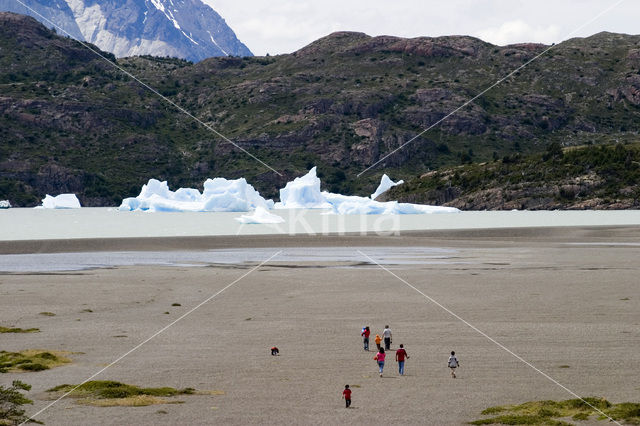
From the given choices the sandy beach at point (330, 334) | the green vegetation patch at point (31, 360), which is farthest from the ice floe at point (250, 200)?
the green vegetation patch at point (31, 360)

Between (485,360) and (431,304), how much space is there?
Result: 1001 cm

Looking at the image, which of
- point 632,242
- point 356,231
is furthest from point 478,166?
point 632,242

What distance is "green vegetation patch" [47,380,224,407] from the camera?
1906 centimetres

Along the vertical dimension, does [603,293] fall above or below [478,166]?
below

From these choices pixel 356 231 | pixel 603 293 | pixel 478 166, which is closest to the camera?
pixel 603 293

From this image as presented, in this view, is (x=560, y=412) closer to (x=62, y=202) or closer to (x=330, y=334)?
(x=330, y=334)

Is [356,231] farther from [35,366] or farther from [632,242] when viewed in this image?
[35,366]

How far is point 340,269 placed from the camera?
46.3 m

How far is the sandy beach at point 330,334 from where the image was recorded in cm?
1905

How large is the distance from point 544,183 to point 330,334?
12899 centimetres

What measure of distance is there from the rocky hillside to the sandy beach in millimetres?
96852

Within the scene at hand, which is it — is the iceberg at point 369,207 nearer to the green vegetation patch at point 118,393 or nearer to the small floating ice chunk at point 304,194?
the small floating ice chunk at point 304,194

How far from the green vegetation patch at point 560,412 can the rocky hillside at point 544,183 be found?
12781 cm

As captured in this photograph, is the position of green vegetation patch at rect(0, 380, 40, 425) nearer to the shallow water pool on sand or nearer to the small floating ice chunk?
the shallow water pool on sand
